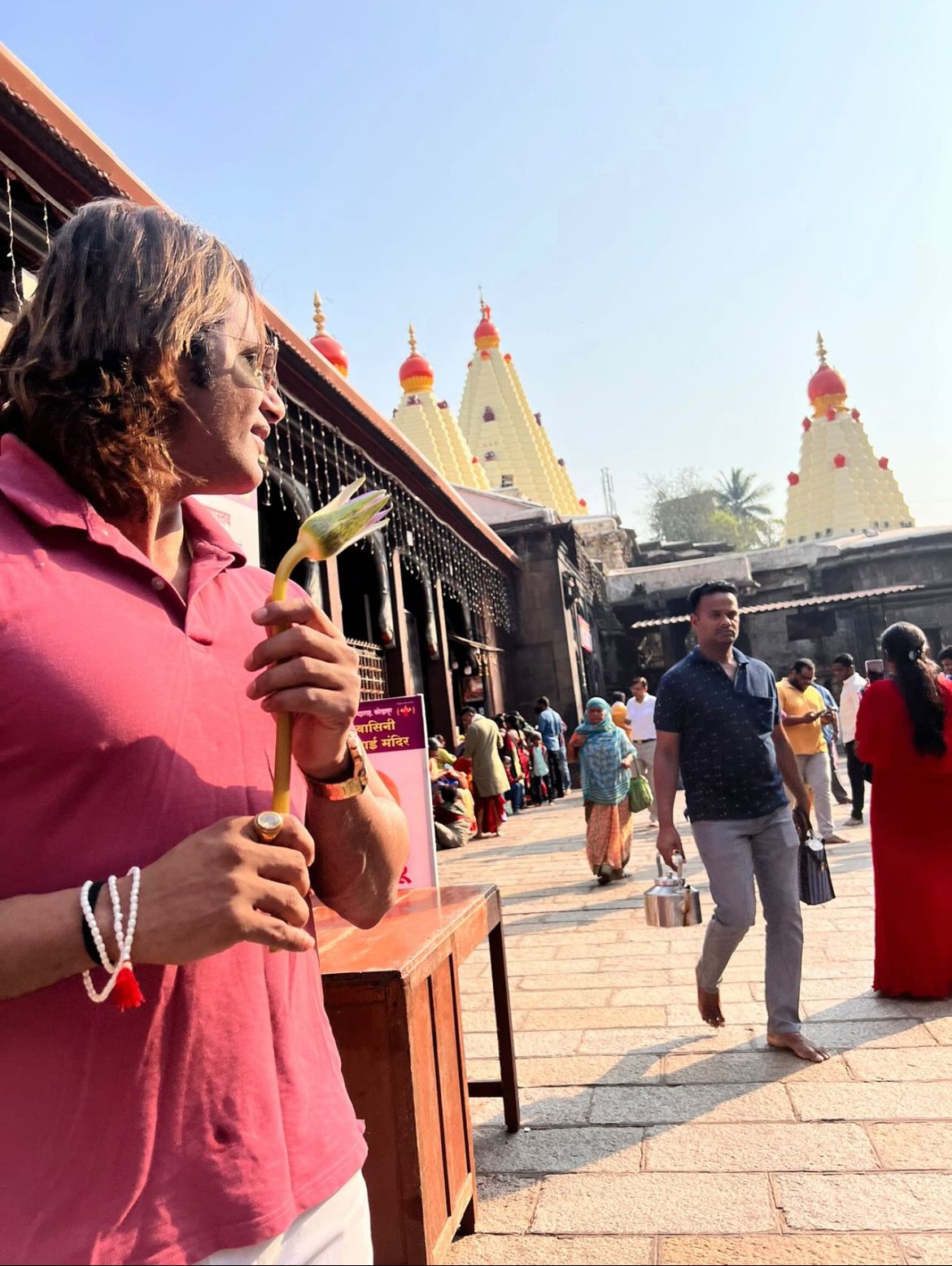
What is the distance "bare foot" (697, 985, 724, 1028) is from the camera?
13.0 feet

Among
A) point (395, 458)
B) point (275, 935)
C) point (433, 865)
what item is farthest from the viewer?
point (395, 458)

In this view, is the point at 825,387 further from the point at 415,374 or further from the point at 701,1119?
the point at 701,1119

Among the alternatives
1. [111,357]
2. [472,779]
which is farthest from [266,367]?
[472,779]

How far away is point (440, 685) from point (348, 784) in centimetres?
1204

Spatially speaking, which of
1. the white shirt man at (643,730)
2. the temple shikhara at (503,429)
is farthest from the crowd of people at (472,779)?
the temple shikhara at (503,429)

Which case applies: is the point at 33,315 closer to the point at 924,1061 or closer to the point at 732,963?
the point at 924,1061

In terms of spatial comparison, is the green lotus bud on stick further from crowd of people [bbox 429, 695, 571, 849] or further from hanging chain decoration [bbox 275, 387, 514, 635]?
crowd of people [bbox 429, 695, 571, 849]

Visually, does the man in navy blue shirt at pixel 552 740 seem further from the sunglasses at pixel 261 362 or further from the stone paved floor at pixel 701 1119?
the sunglasses at pixel 261 362

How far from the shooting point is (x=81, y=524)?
1.02 meters

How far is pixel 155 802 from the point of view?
944 millimetres

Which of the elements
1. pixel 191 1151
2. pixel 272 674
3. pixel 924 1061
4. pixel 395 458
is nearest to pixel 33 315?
pixel 272 674

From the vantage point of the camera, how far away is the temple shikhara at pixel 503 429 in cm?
3078

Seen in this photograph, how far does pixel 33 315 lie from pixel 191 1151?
95cm

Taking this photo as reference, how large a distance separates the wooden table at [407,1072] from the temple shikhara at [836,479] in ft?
105
